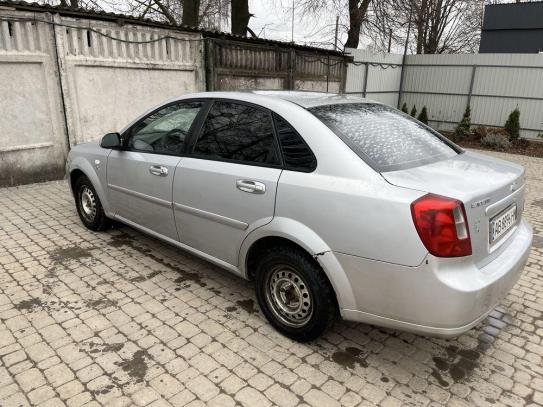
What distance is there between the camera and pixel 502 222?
2.65 meters

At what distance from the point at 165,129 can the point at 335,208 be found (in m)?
2.04

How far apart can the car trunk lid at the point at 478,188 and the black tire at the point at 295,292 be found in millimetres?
780

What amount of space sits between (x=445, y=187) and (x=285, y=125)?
3.68ft

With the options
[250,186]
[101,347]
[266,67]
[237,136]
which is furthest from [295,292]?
[266,67]

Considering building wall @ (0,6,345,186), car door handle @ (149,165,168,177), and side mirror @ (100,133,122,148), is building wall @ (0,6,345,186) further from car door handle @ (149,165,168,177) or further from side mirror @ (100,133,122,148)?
car door handle @ (149,165,168,177)

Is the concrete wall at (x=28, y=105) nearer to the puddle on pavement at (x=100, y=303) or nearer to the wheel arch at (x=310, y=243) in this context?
the puddle on pavement at (x=100, y=303)

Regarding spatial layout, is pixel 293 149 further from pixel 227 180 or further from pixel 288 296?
pixel 288 296

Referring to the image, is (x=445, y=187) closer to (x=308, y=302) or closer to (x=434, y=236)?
(x=434, y=236)

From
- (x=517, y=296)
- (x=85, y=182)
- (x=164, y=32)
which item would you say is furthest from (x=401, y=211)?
(x=164, y=32)

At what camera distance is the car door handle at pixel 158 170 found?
11.8 ft

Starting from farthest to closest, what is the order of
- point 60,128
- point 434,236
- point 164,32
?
1. point 164,32
2. point 60,128
3. point 434,236

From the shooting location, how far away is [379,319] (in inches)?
98.0

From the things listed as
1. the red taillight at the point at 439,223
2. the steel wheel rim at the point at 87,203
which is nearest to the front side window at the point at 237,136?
the red taillight at the point at 439,223

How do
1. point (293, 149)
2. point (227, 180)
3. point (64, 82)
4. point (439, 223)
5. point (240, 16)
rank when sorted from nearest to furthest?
point (439, 223) < point (293, 149) < point (227, 180) < point (64, 82) < point (240, 16)
